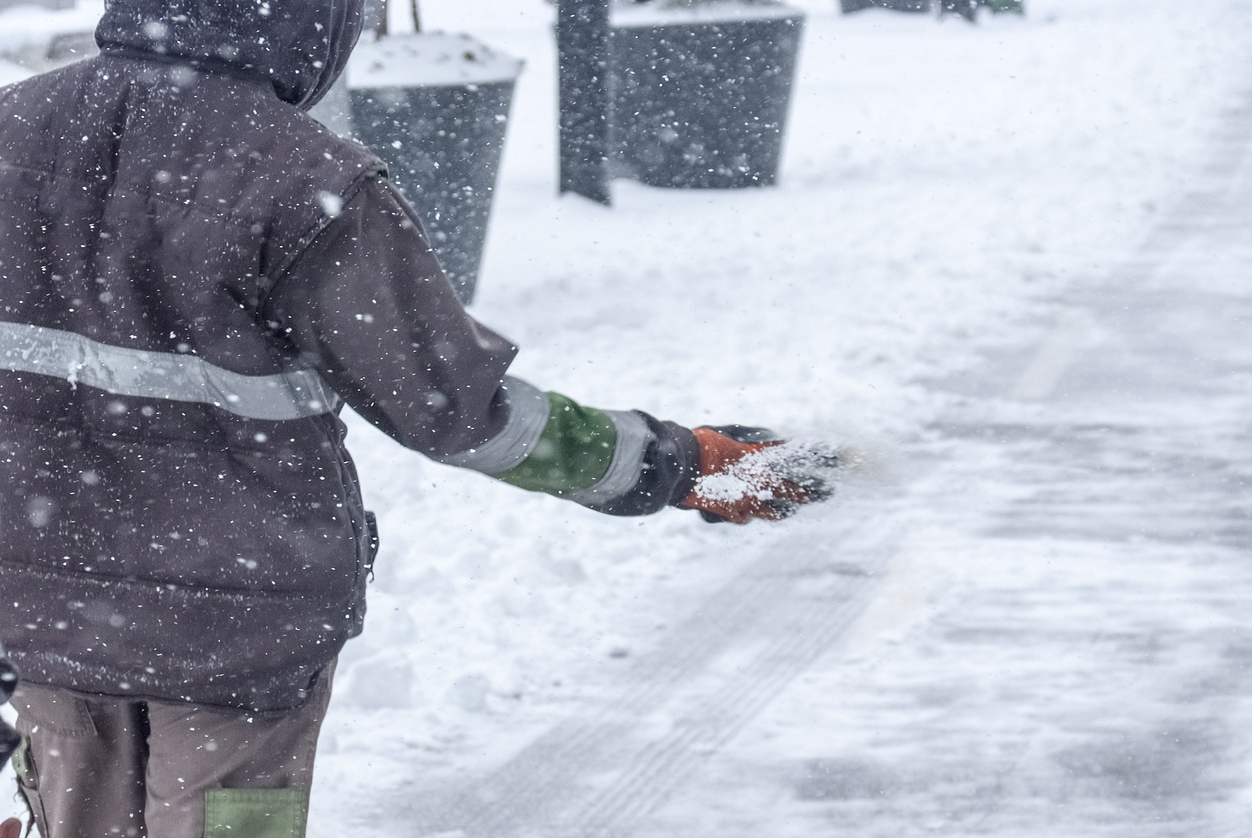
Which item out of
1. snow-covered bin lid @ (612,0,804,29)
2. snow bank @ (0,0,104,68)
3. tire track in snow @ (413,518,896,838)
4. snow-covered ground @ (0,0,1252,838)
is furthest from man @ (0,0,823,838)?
snow bank @ (0,0,104,68)

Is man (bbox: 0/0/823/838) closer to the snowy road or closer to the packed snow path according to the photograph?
the packed snow path

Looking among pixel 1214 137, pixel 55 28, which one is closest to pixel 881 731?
pixel 1214 137

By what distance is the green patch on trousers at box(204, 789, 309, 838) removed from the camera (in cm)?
171

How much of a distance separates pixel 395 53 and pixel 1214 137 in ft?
23.0

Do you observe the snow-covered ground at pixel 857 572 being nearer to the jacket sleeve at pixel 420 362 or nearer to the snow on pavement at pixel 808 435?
the snow on pavement at pixel 808 435

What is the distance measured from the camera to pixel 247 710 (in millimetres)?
1738

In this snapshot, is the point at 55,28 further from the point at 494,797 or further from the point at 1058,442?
the point at 494,797

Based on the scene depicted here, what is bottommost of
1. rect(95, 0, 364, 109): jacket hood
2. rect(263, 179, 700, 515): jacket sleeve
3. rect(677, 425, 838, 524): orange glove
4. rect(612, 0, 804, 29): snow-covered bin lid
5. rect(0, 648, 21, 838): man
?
rect(612, 0, 804, 29): snow-covered bin lid

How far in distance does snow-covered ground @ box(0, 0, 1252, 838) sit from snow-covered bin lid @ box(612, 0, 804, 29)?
1862 mm

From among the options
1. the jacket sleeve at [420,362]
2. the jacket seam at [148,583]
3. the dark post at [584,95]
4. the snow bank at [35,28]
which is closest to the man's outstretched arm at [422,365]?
the jacket sleeve at [420,362]

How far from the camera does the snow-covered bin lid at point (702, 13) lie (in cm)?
962

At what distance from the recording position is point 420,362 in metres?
1.67

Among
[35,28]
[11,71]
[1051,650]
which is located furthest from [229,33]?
[35,28]

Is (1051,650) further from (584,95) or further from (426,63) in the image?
(584,95)
